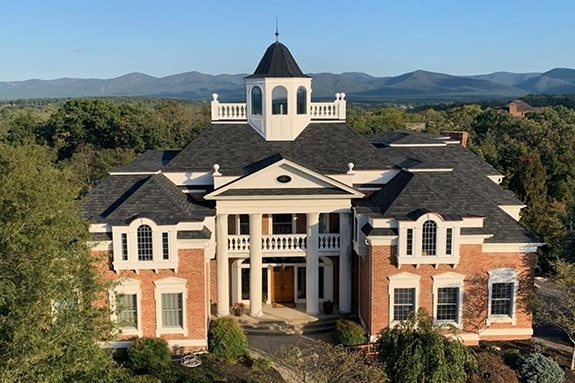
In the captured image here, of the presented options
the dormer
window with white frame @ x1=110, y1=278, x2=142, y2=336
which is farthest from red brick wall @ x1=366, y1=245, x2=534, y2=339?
window with white frame @ x1=110, y1=278, x2=142, y2=336

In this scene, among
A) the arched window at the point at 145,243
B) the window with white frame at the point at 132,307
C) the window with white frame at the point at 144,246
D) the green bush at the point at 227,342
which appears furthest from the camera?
the window with white frame at the point at 132,307

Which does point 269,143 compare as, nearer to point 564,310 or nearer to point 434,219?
point 434,219

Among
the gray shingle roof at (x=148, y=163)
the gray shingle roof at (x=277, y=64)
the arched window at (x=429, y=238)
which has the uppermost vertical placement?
the gray shingle roof at (x=277, y=64)

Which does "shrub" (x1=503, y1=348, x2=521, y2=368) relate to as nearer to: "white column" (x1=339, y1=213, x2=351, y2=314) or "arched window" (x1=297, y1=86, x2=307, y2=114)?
"white column" (x1=339, y1=213, x2=351, y2=314)

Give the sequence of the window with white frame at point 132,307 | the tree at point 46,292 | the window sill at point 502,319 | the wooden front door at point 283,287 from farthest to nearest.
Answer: the wooden front door at point 283,287, the window sill at point 502,319, the window with white frame at point 132,307, the tree at point 46,292

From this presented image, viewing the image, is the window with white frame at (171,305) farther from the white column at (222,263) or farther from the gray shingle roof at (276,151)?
the gray shingle roof at (276,151)

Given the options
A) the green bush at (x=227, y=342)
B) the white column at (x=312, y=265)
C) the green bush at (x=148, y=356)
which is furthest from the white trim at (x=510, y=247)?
the green bush at (x=148, y=356)

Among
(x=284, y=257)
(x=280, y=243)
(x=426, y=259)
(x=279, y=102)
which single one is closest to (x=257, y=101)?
(x=279, y=102)
